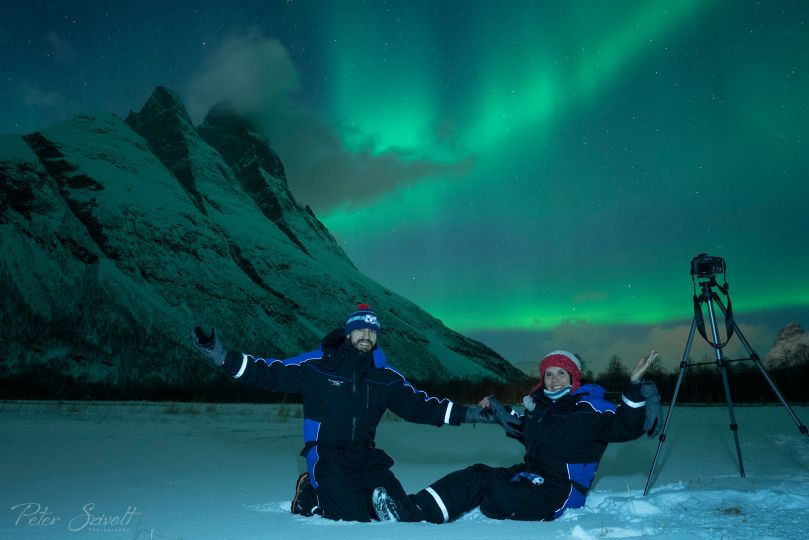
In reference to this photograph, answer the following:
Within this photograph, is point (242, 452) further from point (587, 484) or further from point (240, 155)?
point (240, 155)

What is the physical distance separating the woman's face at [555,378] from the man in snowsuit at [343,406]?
62 centimetres

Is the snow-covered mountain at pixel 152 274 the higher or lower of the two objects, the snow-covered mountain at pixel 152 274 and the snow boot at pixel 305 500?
the higher

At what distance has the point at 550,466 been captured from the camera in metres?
4.66

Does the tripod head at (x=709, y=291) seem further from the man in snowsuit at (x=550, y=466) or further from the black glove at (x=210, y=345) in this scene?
the black glove at (x=210, y=345)

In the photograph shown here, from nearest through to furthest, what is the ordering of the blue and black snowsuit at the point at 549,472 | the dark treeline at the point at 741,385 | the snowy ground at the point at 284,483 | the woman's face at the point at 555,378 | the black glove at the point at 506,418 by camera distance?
the snowy ground at the point at 284,483, the blue and black snowsuit at the point at 549,472, the woman's face at the point at 555,378, the black glove at the point at 506,418, the dark treeline at the point at 741,385

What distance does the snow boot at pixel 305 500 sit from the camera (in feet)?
15.6

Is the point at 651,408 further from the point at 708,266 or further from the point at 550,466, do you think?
the point at 708,266

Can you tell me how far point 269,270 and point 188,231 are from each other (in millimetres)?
13337

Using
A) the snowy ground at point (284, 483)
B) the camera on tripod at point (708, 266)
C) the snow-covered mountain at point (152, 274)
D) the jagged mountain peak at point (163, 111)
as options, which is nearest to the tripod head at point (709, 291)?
the camera on tripod at point (708, 266)

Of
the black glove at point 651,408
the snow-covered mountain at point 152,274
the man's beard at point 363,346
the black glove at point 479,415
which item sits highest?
the snow-covered mountain at point 152,274

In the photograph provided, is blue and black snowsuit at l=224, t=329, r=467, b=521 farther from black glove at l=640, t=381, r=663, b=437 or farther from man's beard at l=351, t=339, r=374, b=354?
black glove at l=640, t=381, r=663, b=437

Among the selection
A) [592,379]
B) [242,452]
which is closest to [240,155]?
[592,379]

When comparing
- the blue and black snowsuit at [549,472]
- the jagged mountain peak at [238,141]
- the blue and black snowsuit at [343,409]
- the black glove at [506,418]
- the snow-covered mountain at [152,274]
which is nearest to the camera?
the blue and black snowsuit at [549,472]

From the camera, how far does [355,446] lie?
493 centimetres
